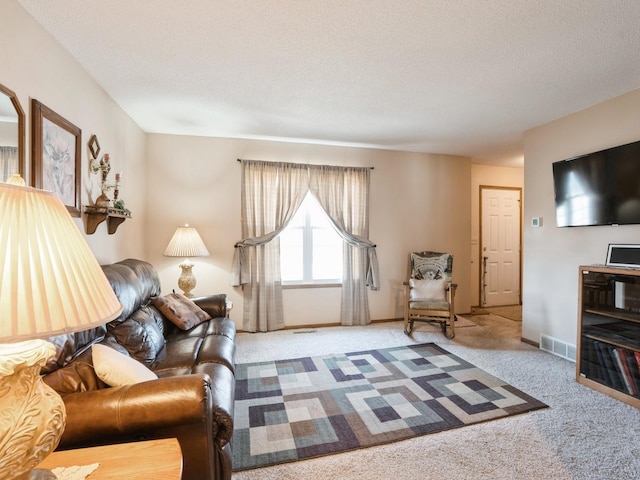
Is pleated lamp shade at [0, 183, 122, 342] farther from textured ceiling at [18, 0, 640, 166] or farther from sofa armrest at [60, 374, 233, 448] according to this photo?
textured ceiling at [18, 0, 640, 166]

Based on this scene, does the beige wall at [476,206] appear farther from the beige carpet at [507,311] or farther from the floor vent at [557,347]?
the floor vent at [557,347]

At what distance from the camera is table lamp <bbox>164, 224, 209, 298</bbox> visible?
3.52 m

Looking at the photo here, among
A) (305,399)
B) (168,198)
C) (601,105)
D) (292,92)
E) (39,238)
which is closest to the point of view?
(39,238)

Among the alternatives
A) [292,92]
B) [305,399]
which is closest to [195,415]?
[305,399]

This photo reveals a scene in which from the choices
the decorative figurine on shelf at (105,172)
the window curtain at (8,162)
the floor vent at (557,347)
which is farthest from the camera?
the floor vent at (557,347)

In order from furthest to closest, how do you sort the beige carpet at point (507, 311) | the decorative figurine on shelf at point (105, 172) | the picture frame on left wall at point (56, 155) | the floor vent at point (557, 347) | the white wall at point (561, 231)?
the beige carpet at point (507, 311), the floor vent at point (557, 347), the white wall at point (561, 231), the decorative figurine on shelf at point (105, 172), the picture frame on left wall at point (56, 155)

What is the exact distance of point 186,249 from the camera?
3.53 metres

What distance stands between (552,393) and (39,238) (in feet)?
10.9

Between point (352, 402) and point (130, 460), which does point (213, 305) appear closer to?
point (352, 402)

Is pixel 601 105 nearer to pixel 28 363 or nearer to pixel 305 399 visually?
pixel 305 399

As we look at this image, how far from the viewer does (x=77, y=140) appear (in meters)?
2.24

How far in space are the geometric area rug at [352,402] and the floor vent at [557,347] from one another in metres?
1.09

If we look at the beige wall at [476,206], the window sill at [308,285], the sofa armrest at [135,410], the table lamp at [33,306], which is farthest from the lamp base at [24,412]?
the beige wall at [476,206]

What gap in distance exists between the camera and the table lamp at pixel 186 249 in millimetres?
3520
